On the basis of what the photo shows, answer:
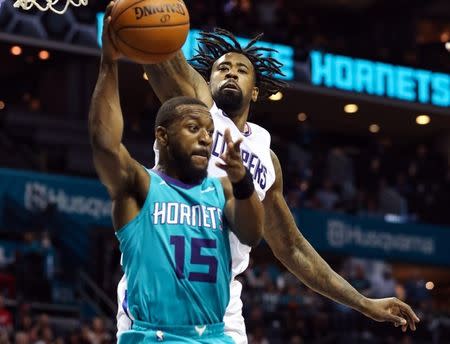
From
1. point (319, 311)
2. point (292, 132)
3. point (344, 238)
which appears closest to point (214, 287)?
point (319, 311)

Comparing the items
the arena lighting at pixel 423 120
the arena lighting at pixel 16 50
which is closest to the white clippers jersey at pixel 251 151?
the arena lighting at pixel 16 50

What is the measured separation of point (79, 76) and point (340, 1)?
9.26 meters

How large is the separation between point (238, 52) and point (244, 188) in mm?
2069

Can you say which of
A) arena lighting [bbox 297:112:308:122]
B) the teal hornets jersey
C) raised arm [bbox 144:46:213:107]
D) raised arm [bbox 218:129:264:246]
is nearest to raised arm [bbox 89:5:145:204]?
the teal hornets jersey

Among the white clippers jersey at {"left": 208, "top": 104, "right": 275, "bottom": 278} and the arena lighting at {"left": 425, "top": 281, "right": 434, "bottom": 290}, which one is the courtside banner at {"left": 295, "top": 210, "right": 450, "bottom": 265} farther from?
the white clippers jersey at {"left": 208, "top": 104, "right": 275, "bottom": 278}

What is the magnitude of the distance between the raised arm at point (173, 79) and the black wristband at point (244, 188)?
1.72 metres

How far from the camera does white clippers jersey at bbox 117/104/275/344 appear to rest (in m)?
5.86

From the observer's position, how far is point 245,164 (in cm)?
649

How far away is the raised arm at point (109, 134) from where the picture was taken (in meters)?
4.92

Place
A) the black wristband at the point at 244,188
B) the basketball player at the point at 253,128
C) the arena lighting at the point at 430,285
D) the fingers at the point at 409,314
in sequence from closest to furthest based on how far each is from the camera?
1. the black wristband at the point at 244,188
2. the fingers at the point at 409,314
3. the basketball player at the point at 253,128
4. the arena lighting at the point at 430,285

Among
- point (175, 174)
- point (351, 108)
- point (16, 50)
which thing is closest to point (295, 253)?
point (175, 174)

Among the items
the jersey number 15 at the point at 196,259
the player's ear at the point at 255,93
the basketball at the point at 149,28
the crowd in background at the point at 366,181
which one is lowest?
the jersey number 15 at the point at 196,259

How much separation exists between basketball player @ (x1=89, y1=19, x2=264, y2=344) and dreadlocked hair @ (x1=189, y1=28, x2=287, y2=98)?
1.67 metres

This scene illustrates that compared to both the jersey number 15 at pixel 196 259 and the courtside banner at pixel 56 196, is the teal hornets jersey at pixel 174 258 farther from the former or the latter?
the courtside banner at pixel 56 196
